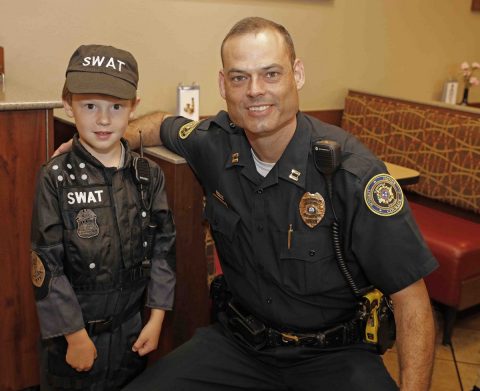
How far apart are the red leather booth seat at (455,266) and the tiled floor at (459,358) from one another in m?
0.10

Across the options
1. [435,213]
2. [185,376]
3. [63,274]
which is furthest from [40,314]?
[435,213]

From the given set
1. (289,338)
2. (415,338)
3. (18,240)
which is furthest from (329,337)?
(18,240)

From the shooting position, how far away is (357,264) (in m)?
1.78

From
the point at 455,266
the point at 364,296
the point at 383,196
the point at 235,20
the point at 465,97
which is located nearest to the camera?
the point at 383,196

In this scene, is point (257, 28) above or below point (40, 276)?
above

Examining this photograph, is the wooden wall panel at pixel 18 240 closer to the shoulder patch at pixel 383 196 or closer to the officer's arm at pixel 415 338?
the shoulder patch at pixel 383 196

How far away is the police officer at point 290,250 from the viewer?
1681mm

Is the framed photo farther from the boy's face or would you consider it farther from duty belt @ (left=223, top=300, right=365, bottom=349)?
the boy's face

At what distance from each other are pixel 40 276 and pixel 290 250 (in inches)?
27.5

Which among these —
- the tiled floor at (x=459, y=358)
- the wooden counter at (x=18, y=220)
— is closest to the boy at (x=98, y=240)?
the wooden counter at (x=18, y=220)

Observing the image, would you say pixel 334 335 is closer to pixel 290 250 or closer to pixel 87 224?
pixel 290 250

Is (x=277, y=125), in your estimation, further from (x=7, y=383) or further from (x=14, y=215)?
(x=7, y=383)

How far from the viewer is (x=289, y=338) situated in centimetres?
182

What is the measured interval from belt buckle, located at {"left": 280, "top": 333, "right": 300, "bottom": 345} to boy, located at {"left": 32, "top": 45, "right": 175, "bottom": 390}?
0.36 m
